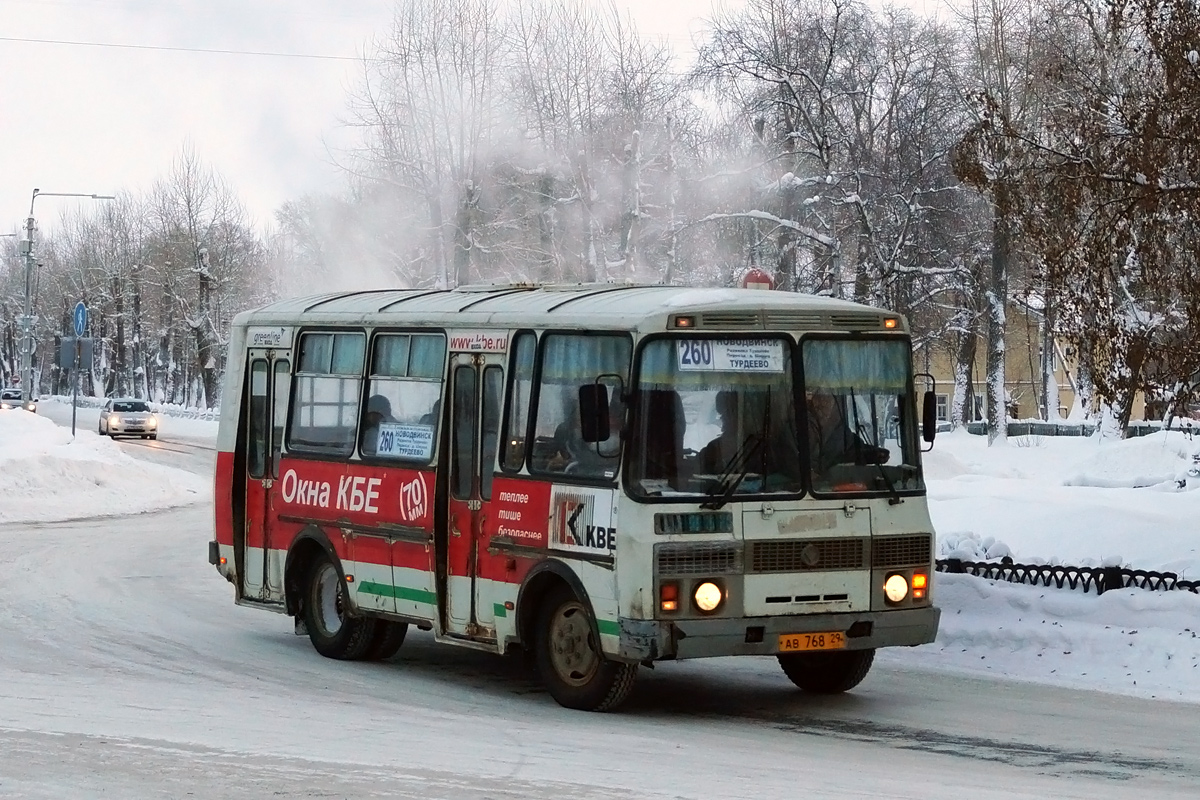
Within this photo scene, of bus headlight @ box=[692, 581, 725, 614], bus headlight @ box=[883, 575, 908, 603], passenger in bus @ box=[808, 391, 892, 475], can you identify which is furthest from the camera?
bus headlight @ box=[883, 575, 908, 603]

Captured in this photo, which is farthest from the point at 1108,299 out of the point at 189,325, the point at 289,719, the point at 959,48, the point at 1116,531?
the point at 189,325

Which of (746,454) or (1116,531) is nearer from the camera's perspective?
(746,454)

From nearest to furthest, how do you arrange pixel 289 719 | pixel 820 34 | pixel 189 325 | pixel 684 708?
1. pixel 289 719
2. pixel 684 708
3. pixel 820 34
4. pixel 189 325

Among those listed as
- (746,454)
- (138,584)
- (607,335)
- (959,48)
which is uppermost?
(959,48)

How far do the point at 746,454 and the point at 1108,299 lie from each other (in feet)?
18.9

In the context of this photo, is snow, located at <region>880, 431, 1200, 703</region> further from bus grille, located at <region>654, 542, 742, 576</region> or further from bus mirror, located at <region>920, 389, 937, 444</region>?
bus grille, located at <region>654, 542, 742, 576</region>

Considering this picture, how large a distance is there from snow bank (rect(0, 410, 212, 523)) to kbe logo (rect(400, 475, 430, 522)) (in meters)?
16.7

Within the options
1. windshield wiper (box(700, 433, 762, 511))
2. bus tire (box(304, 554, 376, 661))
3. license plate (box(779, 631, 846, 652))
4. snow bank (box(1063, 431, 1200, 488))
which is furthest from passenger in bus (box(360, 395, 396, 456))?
snow bank (box(1063, 431, 1200, 488))

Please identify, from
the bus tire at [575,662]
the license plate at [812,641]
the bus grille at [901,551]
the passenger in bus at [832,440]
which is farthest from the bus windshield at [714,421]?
the bus tire at [575,662]

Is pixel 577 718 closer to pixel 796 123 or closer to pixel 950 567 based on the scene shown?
pixel 950 567

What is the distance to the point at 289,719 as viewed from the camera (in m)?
10.7

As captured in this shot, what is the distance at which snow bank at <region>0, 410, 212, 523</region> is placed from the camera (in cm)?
2964

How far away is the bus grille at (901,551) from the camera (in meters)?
11.1

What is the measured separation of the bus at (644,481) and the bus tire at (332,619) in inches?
17.6
